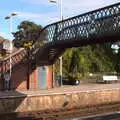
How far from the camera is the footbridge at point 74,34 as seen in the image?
3178cm

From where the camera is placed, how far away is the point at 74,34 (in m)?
36.1

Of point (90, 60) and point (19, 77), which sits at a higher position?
point (90, 60)

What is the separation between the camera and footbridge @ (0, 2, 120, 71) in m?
31.8

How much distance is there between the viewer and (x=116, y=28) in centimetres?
3088

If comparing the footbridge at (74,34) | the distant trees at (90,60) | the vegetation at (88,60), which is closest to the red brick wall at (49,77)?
the footbridge at (74,34)

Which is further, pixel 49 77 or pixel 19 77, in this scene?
pixel 49 77

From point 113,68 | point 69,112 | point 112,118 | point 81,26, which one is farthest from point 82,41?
point 113,68

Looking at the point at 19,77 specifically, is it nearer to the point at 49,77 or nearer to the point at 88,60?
the point at 49,77

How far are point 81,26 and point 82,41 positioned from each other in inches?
62.8

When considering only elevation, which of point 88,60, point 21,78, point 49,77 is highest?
point 88,60

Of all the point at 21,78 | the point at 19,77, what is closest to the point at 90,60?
the point at 21,78

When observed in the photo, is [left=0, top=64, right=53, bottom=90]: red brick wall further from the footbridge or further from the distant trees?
the distant trees

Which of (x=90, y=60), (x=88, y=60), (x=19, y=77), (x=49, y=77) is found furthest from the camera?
(x=90, y=60)

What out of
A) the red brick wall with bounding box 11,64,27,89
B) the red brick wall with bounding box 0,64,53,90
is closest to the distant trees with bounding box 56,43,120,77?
the red brick wall with bounding box 0,64,53,90
